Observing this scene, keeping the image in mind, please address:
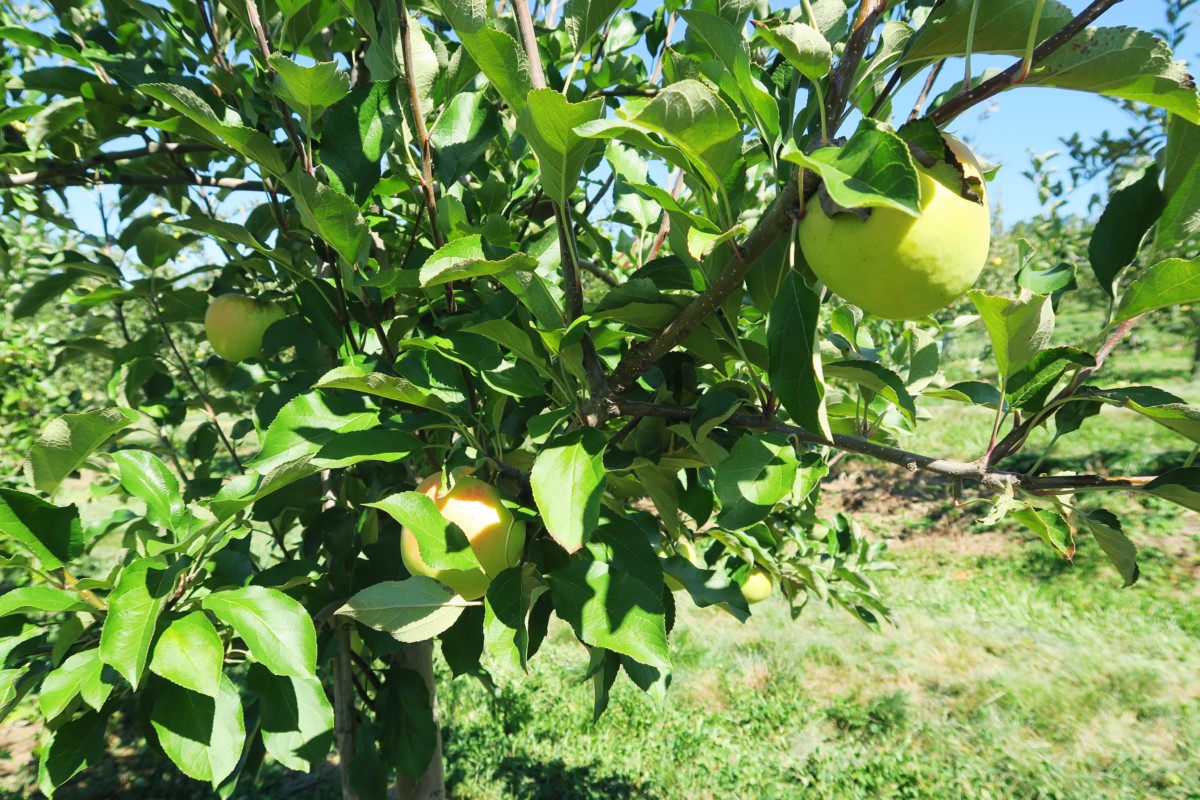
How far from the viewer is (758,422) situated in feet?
2.67

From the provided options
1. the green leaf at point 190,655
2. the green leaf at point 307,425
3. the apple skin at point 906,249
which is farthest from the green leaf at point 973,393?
the green leaf at point 190,655

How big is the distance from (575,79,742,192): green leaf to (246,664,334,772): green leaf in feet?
2.54

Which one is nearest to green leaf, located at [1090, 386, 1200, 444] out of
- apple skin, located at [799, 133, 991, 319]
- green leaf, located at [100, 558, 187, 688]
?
apple skin, located at [799, 133, 991, 319]

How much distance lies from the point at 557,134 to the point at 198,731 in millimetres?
770

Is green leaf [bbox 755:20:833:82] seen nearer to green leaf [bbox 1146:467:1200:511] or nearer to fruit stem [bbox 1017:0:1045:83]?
fruit stem [bbox 1017:0:1045:83]

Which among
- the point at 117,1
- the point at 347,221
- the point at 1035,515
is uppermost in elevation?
the point at 117,1

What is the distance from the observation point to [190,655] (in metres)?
0.76

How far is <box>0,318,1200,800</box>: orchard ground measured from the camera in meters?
2.79

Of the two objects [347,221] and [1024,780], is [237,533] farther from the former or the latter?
[1024,780]

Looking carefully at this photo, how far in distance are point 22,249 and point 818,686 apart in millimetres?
3839

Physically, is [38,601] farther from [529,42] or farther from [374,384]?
[529,42]

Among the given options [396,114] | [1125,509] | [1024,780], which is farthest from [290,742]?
[1125,509]

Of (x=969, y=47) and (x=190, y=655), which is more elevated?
(x=969, y=47)

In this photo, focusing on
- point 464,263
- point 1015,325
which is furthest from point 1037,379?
point 464,263
